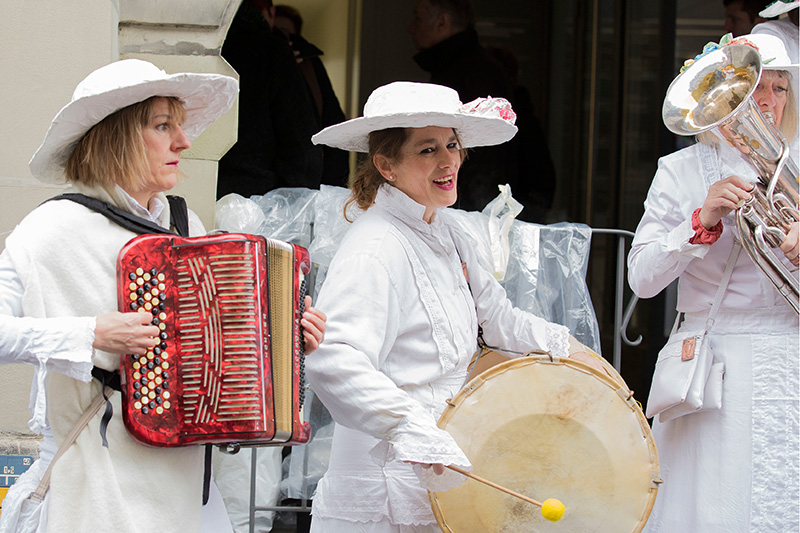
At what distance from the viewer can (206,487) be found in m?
2.41

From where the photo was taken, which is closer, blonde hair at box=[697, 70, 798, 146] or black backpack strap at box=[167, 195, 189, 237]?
black backpack strap at box=[167, 195, 189, 237]

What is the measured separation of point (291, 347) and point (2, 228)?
1934 mm

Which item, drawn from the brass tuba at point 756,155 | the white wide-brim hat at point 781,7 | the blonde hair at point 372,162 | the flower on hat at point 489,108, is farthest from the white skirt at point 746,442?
the white wide-brim hat at point 781,7

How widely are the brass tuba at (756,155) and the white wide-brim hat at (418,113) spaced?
60 cm

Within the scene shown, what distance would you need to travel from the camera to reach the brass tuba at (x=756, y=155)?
2701mm

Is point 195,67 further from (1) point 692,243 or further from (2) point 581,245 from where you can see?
(1) point 692,243

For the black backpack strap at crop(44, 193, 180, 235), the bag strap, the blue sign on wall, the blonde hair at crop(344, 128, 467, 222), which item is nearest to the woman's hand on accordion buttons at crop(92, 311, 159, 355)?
the bag strap

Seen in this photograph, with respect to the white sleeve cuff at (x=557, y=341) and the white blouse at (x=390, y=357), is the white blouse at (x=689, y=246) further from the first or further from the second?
the white blouse at (x=390, y=357)

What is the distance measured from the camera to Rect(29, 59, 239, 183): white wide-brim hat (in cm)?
226

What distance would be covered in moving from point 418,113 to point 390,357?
69 cm

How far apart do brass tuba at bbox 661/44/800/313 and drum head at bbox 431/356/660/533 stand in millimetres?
573

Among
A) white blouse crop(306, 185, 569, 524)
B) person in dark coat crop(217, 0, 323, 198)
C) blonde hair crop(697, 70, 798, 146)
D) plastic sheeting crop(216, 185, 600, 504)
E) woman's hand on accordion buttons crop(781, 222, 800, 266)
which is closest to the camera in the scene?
white blouse crop(306, 185, 569, 524)

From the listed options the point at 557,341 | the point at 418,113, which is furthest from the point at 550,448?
the point at 418,113

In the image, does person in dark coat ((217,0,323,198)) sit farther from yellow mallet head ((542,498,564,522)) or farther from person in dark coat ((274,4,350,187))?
yellow mallet head ((542,498,564,522))
